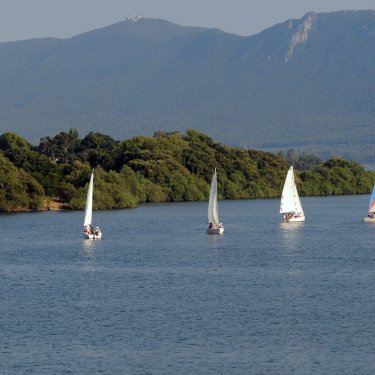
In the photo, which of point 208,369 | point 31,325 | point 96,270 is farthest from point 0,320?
point 96,270

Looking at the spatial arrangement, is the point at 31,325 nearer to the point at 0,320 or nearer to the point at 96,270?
the point at 0,320

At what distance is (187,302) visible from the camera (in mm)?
46844

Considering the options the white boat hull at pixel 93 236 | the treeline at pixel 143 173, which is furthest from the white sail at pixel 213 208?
the treeline at pixel 143 173

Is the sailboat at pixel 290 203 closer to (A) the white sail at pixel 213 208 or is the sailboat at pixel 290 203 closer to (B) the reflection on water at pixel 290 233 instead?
(B) the reflection on water at pixel 290 233

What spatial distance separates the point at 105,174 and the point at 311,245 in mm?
42717

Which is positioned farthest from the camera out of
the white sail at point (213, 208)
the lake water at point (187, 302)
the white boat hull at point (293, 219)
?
the white boat hull at point (293, 219)

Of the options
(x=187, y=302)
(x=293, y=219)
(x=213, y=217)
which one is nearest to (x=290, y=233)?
(x=213, y=217)

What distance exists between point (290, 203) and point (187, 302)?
47442 mm

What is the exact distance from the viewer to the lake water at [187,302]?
3631cm

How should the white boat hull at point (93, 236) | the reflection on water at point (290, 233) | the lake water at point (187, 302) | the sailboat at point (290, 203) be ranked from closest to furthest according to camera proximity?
the lake water at point (187, 302) < the reflection on water at point (290, 233) < the white boat hull at point (93, 236) < the sailboat at point (290, 203)

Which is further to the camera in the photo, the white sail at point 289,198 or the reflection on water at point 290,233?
the white sail at point 289,198

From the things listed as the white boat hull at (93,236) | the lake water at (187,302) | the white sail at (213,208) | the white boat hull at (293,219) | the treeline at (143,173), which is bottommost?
the lake water at (187,302)

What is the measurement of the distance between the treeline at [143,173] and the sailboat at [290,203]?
2165 cm

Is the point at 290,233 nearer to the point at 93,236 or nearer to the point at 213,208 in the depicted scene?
the point at 213,208
